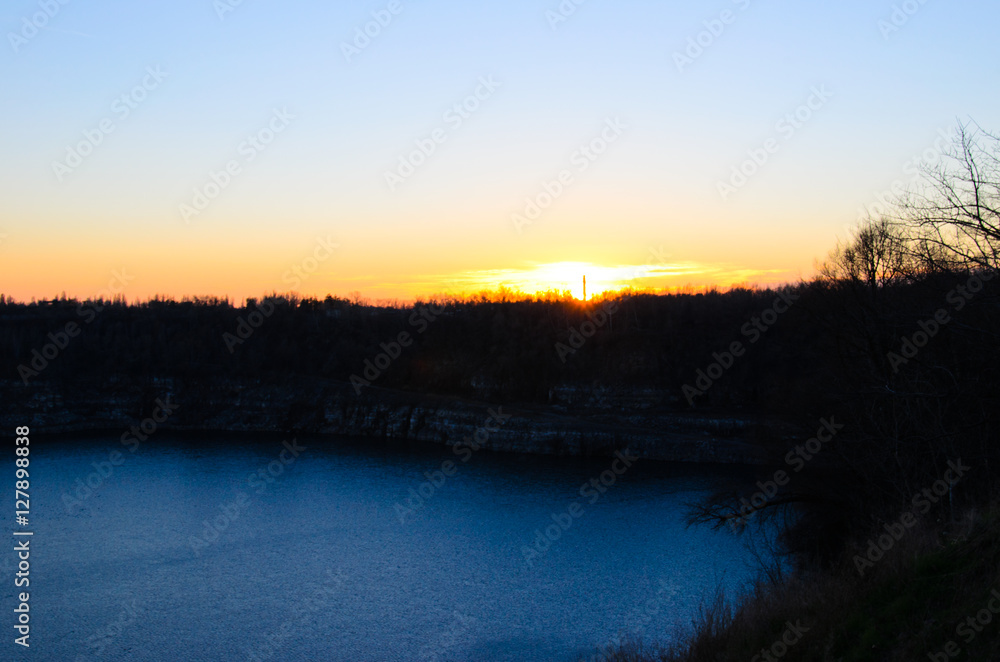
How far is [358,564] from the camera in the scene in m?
23.3

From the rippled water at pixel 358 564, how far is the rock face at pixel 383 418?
15.7 feet

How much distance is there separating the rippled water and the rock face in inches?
188

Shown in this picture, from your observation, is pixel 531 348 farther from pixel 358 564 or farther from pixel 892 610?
pixel 892 610

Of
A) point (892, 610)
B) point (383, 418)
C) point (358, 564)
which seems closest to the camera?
point (892, 610)

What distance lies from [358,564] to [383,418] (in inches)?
1163

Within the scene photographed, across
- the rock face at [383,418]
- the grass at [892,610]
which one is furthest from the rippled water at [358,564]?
the grass at [892,610]

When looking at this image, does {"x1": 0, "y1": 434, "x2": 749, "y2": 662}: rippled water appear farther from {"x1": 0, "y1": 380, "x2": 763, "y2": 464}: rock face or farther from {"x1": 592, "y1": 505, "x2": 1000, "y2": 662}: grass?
{"x1": 592, "y1": 505, "x2": 1000, "y2": 662}: grass

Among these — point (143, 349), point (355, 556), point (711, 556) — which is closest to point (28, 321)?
point (143, 349)

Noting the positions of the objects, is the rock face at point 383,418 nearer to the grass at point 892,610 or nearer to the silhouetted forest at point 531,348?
the silhouetted forest at point 531,348

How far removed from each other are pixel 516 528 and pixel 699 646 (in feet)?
52.1

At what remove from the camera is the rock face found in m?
43.2

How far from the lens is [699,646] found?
38.6ft

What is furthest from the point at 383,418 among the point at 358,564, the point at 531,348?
the point at 358,564

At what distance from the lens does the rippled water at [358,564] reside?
1745 cm
